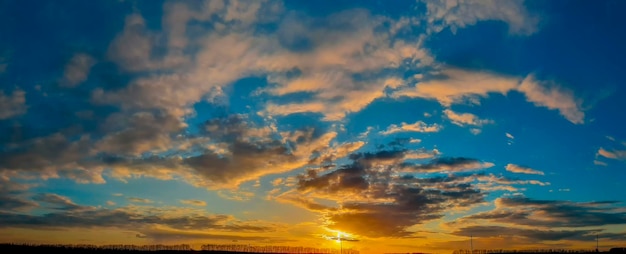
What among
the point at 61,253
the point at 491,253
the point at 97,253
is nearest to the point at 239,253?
the point at 97,253

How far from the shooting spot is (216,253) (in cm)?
13662

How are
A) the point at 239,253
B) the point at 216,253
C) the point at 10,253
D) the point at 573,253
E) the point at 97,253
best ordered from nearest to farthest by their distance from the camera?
the point at 10,253
the point at 97,253
the point at 216,253
the point at 239,253
the point at 573,253

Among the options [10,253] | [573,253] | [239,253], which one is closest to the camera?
[10,253]

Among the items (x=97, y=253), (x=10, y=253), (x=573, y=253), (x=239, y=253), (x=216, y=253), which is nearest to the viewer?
(x=10, y=253)

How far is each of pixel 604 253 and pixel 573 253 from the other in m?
14.7

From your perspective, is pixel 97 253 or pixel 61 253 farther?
pixel 97 253

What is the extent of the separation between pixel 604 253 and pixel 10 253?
161331mm

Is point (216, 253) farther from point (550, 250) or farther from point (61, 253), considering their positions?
point (550, 250)

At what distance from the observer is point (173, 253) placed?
5610 inches

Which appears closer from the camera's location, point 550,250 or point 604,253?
point 604,253

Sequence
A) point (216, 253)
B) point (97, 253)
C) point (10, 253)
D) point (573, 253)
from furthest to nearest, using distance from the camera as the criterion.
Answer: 1. point (573, 253)
2. point (216, 253)
3. point (97, 253)
4. point (10, 253)

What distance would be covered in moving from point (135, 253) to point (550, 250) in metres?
140

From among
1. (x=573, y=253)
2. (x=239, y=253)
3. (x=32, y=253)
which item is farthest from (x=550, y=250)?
(x=32, y=253)

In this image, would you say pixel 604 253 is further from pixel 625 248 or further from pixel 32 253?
pixel 32 253
